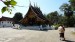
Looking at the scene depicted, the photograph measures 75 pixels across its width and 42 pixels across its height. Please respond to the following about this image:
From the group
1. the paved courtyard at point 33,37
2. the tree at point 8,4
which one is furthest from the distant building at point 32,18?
the tree at point 8,4

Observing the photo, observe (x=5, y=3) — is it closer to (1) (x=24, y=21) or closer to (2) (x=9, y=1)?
(2) (x=9, y=1)

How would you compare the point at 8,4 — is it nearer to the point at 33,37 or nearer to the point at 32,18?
the point at 33,37

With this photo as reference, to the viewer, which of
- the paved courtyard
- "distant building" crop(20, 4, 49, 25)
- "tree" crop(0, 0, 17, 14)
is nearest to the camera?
"tree" crop(0, 0, 17, 14)

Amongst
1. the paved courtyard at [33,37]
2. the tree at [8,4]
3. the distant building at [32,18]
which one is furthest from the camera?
the distant building at [32,18]

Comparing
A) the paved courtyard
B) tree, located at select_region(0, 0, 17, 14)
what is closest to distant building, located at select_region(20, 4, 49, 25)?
the paved courtyard

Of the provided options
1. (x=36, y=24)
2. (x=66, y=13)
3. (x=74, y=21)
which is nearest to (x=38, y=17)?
(x=36, y=24)

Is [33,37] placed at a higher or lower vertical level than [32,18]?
lower

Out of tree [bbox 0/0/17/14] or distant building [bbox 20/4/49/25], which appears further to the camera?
distant building [bbox 20/4/49/25]

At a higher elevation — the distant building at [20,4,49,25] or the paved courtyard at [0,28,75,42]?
the distant building at [20,4,49,25]

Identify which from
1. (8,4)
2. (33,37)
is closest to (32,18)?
(33,37)

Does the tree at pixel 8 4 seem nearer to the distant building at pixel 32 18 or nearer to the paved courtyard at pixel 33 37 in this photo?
the paved courtyard at pixel 33 37

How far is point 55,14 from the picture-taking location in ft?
337

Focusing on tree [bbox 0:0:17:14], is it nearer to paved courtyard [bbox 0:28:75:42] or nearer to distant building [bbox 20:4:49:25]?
paved courtyard [bbox 0:28:75:42]

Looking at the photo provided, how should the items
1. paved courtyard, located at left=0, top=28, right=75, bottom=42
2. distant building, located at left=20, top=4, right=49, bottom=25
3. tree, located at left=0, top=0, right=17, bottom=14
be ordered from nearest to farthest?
tree, located at left=0, top=0, right=17, bottom=14 < paved courtyard, located at left=0, top=28, right=75, bottom=42 < distant building, located at left=20, top=4, right=49, bottom=25
